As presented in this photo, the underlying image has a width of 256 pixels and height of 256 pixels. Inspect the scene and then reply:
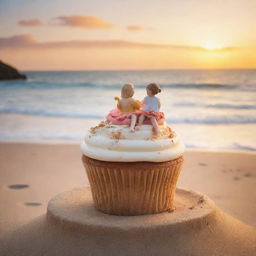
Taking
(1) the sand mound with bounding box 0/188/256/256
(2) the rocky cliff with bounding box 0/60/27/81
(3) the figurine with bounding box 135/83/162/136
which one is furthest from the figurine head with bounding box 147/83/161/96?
(2) the rocky cliff with bounding box 0/60/27/81

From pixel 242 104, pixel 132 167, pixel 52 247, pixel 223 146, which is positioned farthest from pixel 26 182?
pixel 242 104

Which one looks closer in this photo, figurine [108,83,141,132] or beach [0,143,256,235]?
figurine [108,83,141,132]

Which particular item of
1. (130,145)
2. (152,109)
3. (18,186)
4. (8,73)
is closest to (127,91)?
(152,109)

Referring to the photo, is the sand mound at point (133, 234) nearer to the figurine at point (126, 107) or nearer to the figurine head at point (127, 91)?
the figurine at point (126, 107)

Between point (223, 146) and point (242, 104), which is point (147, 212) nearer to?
point (223, 146)

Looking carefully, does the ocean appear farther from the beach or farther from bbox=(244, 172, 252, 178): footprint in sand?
bbox=(244, 172, 252, 178): footprint in sand

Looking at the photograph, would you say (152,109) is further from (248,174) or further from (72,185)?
(248,174)

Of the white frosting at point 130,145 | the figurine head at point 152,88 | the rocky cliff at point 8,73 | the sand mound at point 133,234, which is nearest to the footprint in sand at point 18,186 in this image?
the sand mound at point 133,234
